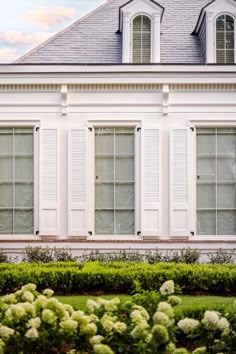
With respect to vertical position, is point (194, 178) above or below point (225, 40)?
below

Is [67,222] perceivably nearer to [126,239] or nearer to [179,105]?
[126,239]

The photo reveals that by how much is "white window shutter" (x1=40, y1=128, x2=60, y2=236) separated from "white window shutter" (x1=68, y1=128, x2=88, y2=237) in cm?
27

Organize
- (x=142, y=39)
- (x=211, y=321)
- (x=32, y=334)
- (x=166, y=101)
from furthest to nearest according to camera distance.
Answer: (x=142, y=39), (x=166, y=101), (x=211, y=321), (x=32, y=334)

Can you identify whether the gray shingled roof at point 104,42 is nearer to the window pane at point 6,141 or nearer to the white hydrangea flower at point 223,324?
the window pane at point 6,141

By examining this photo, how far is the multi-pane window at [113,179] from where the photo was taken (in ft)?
52.9

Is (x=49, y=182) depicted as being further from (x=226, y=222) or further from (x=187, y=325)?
(x=187, y=325)

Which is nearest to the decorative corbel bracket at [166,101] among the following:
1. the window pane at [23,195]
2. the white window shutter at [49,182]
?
the white window shutter at [49,182]

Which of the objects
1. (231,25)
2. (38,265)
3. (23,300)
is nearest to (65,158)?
(38,265)

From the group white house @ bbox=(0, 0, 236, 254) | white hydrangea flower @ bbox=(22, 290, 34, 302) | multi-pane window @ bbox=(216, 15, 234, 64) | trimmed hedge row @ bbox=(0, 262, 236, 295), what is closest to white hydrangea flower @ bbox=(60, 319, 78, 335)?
white hydrangea flower @ bbox=(22, 290, 34, 302)

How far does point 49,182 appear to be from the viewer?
15945 mm

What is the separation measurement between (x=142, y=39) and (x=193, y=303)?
8080mm

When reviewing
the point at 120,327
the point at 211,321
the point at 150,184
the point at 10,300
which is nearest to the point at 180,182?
the point at 150,184

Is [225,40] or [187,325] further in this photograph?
[225,40]

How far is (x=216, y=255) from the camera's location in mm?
15547
